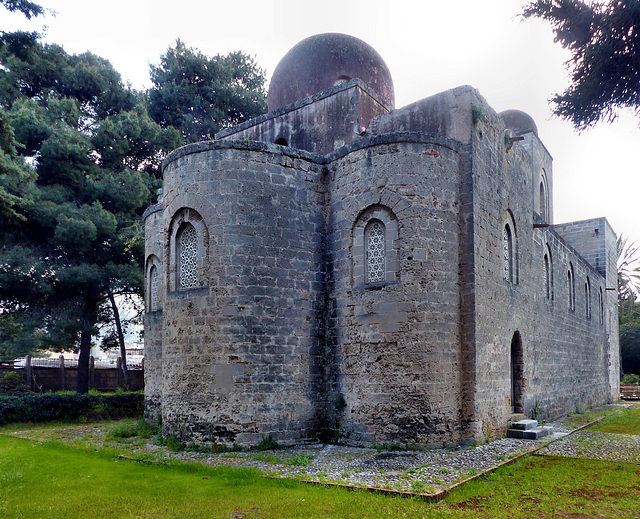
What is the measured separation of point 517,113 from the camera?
69.8ft

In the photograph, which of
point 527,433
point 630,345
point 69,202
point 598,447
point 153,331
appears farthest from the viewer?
point 630,345

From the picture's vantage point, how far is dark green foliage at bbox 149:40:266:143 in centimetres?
2642

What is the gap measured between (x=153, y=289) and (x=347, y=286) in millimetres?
6713

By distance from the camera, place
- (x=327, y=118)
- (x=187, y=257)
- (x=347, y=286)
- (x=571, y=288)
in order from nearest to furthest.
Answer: (x=347, y=286) < (x=187, y=257) < (x=327, y=118) < (x=571, y=288)

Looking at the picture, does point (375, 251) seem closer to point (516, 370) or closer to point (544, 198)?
point (516, 370)

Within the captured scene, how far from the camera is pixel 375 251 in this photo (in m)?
11.0

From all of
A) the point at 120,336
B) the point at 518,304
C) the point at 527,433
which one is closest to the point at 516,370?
the point at 518,304

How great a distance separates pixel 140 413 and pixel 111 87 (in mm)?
13509

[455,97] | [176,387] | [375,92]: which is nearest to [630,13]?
[455,97]

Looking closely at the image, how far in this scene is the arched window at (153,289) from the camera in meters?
15.4

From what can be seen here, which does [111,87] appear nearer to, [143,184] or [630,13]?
[143,184]

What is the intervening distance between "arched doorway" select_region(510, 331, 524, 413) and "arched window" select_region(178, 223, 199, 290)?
24.6 ft

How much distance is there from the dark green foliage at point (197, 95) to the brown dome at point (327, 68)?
469 inches

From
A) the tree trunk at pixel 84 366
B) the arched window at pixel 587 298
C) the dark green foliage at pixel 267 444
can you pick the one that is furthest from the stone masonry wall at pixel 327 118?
Result: the arched window at pixel 587 298
